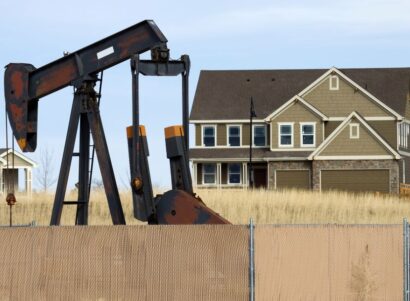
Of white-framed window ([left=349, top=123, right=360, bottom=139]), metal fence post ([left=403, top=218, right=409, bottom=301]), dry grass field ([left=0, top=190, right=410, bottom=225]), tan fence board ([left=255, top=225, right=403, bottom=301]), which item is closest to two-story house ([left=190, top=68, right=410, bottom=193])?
white-framed window ([left=349, top=123, right=360, bottom=139])

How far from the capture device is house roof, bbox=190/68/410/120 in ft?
206

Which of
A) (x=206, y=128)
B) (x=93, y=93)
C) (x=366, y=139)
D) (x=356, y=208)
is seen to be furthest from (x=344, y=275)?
(x=206, y=128)

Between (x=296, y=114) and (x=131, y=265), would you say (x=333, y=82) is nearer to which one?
(x=296, y=114)

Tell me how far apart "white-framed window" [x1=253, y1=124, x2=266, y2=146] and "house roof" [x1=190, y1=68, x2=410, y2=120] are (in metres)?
0.66

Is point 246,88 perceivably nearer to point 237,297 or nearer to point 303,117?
point 303,117

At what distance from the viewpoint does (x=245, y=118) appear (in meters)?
62.3

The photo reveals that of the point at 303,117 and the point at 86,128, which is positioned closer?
the point at 86,128

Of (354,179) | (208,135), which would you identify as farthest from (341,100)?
(208,135)

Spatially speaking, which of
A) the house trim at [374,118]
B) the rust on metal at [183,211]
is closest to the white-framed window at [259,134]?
the house trim at [374,118]

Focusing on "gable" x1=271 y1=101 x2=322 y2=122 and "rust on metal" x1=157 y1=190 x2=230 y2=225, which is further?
"gable" x1=271 y1=101 x2=322 y2=122

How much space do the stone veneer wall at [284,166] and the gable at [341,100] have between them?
3.25 metres

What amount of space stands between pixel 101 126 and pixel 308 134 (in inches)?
1525

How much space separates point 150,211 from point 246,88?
1732 inches

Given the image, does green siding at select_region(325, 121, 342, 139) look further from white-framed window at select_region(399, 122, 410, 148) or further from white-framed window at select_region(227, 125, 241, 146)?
white-framed window at select_region(227, 125, 241, 146)
